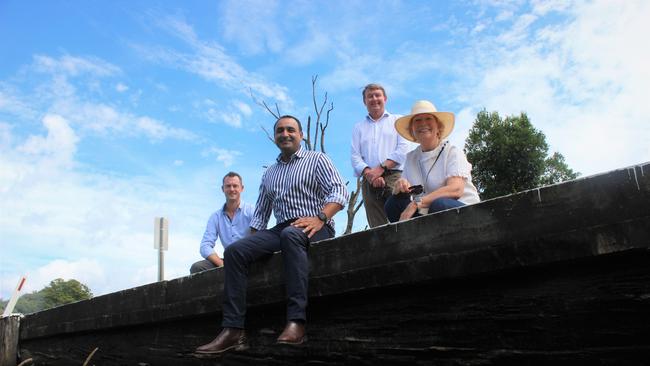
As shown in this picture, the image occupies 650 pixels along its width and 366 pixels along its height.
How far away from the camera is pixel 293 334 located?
299 centimetres

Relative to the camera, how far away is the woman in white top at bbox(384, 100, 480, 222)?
332cm

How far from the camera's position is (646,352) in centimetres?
201

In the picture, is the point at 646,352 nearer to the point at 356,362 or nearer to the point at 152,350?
the point at 356,362

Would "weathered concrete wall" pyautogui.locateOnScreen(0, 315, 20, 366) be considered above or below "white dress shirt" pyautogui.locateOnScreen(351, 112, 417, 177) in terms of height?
below

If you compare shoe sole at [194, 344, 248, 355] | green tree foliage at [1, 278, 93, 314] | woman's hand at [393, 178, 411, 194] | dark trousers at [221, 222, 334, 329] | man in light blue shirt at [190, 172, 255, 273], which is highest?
green tree foliage at [1, 278, 93, 314]

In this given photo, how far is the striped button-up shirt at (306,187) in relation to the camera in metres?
3.81

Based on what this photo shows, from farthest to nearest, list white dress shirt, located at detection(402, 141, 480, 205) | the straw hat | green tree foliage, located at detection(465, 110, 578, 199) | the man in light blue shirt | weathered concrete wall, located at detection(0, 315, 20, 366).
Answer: green tree foliage, located at detection(465, 110, 578, 199)
weathered concrete wall, located at detection(0, 315, 20, 366)
the man in light blue shirt
the straw hat
white dress shirt, located at detection(402, 141, 480, 205)

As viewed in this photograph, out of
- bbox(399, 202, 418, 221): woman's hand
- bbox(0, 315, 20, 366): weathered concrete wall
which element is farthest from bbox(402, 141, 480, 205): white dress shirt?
bbox(0, 315, 20, 366): weathered concrete wall

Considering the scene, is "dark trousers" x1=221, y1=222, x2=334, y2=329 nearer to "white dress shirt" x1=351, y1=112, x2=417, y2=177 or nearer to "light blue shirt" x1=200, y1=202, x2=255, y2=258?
"white dress shirt" x1=351, y1=112, x2=417, y2=177

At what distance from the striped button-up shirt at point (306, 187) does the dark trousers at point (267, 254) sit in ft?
0.50

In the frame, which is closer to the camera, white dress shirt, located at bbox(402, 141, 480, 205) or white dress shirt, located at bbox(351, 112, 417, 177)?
white dress shirt, located at bbox(402, 141, 480, 205)

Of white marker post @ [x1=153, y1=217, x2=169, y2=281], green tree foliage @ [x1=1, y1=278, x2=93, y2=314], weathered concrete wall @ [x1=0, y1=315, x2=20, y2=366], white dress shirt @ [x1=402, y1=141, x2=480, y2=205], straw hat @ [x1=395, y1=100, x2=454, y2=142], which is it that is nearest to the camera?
white dress shirt @ [x1=402, y1=141, x2=480, y2=205]

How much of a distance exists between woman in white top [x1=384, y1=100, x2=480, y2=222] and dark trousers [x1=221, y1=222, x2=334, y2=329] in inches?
22.4

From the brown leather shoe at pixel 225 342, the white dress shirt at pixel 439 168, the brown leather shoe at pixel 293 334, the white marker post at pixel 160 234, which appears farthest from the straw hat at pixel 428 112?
the white marker post at pixel 160 234
